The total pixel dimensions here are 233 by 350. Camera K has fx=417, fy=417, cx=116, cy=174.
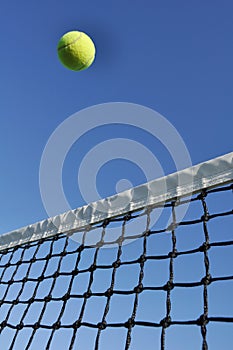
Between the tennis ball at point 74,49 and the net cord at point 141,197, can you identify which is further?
the tennis ball at point 74,49

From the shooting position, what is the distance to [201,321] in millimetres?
2238

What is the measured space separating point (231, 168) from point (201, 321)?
3.07 ft

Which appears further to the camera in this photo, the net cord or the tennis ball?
the tennis ball

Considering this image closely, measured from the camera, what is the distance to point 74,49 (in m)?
4.33

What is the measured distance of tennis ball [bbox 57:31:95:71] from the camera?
4.31 metres

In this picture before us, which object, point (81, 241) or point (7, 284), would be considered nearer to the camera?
point (81, 241)

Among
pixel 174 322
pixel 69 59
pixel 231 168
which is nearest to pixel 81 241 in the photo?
pixel 174 322

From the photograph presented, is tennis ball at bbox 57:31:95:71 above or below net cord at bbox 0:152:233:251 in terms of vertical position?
above

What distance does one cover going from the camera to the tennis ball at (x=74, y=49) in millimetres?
4312

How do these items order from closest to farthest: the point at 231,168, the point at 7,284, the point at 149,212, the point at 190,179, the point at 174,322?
the point at 174,322 → the point at 231,168 → the point at 190,179 → the point at 149,212 → the point at 7,284

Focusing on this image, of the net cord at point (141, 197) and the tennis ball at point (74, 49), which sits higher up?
the tennis ball at point (74, 49)

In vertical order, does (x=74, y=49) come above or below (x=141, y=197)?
above

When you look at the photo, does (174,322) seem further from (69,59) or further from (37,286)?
(69,59)

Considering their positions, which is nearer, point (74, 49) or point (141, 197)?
point (141, 197)
